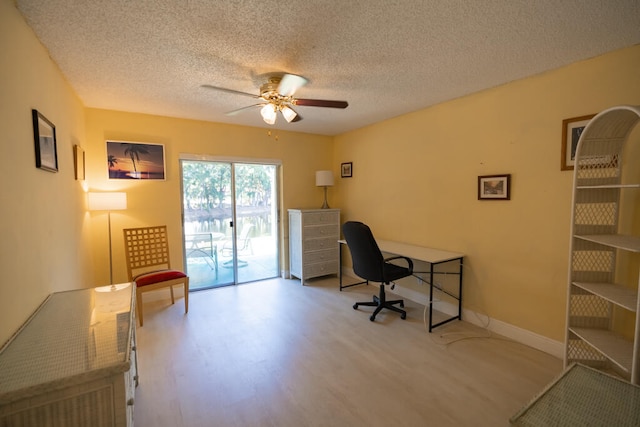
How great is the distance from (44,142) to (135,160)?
1.79 meters

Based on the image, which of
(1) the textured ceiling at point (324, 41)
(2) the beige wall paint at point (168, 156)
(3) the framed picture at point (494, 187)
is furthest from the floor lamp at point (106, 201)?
(3) the framed picture at point (494, 187)

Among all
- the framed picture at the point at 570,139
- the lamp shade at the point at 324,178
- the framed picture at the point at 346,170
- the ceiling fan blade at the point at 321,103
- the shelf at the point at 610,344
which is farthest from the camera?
the framed picture at the point at 346,170

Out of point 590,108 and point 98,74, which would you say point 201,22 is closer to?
point 98,74

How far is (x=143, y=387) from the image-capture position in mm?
2045

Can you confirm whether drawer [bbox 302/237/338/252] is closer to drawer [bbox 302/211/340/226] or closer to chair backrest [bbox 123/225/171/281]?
drawer [bbox 302/211/340/226]

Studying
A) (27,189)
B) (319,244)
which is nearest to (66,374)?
(27,189)

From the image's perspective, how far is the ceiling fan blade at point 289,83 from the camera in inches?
80.7

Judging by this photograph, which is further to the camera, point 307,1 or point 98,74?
point 98,74

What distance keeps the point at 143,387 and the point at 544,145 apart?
3.63 m

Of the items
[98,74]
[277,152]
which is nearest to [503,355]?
[277,152]

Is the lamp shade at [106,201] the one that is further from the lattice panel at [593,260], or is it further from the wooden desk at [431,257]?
the lattice panel at [593,260]

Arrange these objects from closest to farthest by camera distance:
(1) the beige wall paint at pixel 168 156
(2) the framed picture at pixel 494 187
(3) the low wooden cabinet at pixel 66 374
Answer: (3) the low wooden cabinet at pixel 66 374 < (2) the framed picture at pixel 494 187 < (1) the beige wall paint at pixel 168 156

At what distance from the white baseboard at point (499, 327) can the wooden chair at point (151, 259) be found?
2.78 metres

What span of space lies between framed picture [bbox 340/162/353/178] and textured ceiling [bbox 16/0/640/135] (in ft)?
6.00
